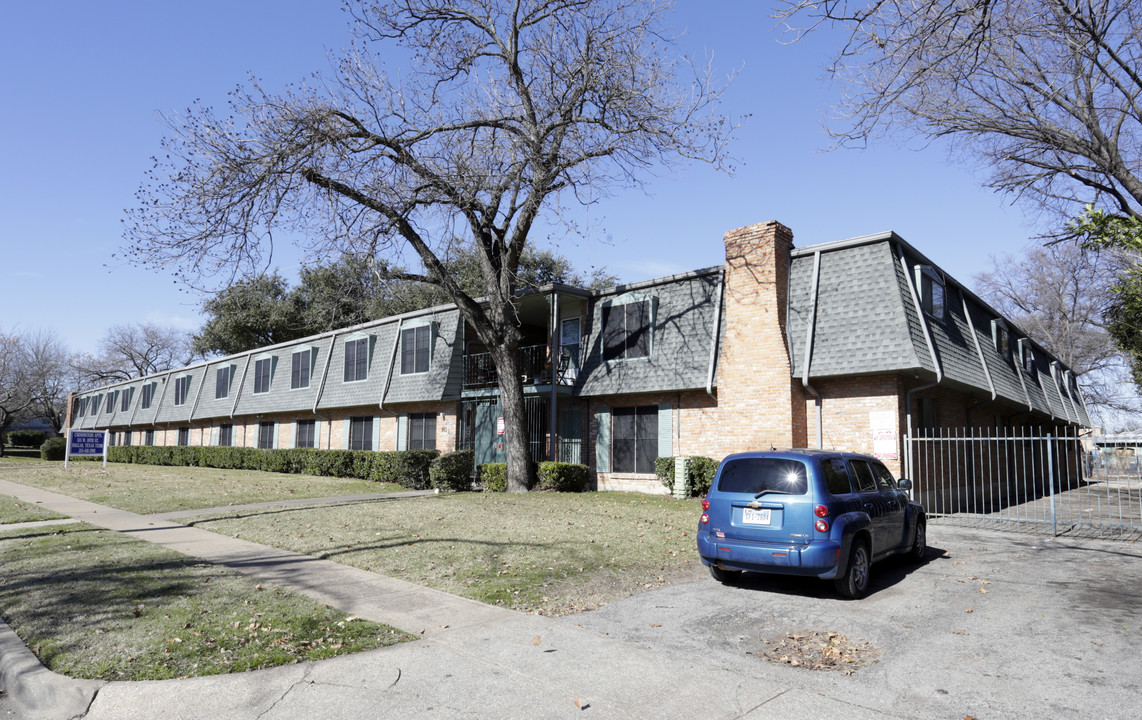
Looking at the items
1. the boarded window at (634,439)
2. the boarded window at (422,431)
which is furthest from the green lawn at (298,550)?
the boarded window at (422,431)

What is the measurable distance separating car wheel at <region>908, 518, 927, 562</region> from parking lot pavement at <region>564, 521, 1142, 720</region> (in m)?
0.18

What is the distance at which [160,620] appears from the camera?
609 centimetres

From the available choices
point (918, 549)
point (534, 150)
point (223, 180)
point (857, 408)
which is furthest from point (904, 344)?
point (223, 180)

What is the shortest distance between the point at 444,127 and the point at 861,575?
14.4 metres

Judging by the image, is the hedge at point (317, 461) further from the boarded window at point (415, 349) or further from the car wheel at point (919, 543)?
the car wheel at point (919, 543)

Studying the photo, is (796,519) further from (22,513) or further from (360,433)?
(360,433)

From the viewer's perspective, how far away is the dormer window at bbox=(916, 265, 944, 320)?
16375 mm

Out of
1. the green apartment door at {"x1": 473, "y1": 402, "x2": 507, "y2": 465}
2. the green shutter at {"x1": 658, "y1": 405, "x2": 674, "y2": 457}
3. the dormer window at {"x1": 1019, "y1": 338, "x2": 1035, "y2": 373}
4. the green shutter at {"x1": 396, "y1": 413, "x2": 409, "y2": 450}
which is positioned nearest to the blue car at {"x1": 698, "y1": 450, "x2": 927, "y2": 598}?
the green shutter at {"x1": 658, "y1": 405, "x2": 674, "y2": 457}

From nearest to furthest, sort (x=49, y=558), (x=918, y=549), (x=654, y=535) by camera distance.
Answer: (x=49, y=558) < (x=918, y=549) < (x=654, y=535)

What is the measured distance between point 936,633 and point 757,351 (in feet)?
34.6

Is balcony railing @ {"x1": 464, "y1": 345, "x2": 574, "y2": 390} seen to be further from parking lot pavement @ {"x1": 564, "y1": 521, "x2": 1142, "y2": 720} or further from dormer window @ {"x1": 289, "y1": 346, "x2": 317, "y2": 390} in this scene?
parking lot pavement @ {"x1": 564, "y1": 521, "x2": 1142, "y2": 720}

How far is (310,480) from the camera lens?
23031 mm

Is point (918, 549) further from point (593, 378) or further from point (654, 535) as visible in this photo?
point (593, 378)

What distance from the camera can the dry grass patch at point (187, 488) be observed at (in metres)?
15.6
